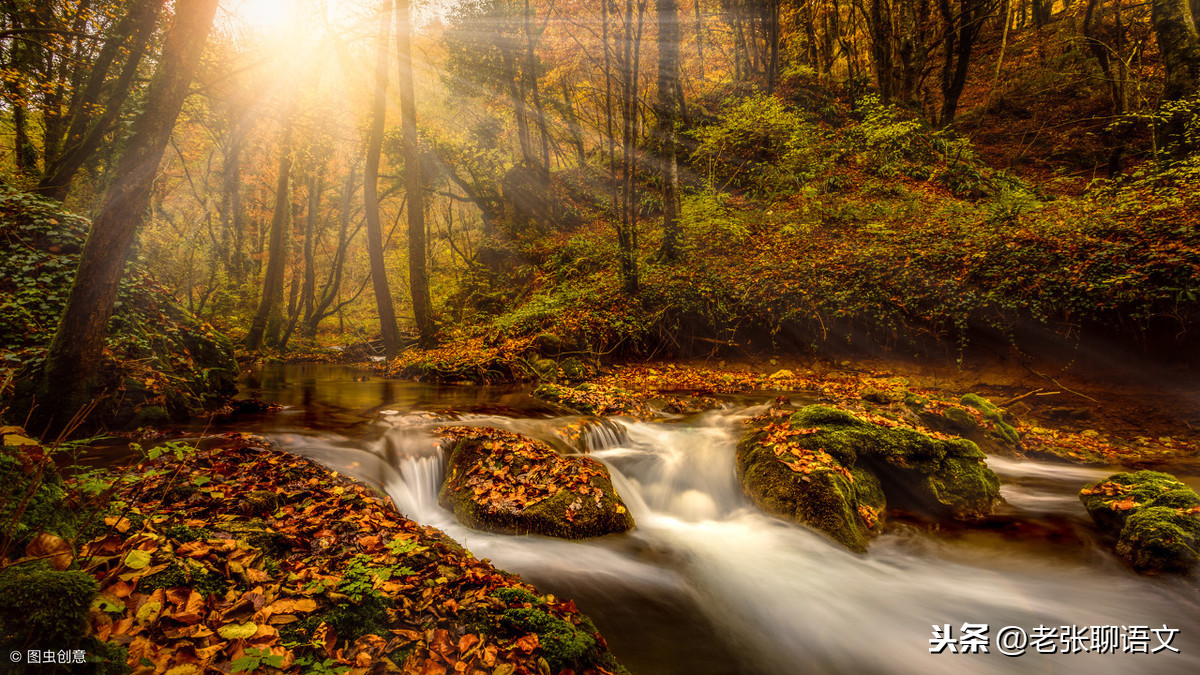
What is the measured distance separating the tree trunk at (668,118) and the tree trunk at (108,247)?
11416 mm

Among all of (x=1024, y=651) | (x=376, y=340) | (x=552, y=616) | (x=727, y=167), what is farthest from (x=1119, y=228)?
(x=376, y=340)

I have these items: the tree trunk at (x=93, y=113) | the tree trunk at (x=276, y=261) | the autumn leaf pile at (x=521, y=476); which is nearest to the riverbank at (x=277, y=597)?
the autumn leaf pile at (x=521, y=476)

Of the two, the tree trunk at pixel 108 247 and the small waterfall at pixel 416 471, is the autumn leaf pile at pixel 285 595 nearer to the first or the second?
the small waterfall at pixel 416 471

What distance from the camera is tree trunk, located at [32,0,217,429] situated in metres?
5.54

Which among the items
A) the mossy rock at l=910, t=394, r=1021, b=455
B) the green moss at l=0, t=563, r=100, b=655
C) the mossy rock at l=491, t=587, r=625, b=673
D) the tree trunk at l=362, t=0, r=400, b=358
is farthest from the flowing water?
the tree trunk at l=362, t=0, r=400, b=358

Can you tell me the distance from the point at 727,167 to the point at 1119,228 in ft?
37.7

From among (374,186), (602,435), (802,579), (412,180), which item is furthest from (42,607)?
(374,186)

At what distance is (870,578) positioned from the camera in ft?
16.6

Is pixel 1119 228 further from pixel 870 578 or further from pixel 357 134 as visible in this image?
pixel 357 134

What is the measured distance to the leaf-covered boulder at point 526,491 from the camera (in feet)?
17.4

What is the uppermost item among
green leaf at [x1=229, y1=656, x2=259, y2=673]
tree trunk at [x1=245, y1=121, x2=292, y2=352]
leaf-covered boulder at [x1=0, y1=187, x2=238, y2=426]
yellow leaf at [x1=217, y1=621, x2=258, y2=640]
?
tree trunk at [x1=245, y1=121, x2=292, y2=352]

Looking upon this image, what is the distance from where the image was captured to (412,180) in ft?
46.5

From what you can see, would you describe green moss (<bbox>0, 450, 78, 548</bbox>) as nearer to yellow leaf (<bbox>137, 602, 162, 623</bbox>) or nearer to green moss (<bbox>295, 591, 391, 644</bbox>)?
yellow leaf (<bbox>137, 602, 162, 623</bbox>)

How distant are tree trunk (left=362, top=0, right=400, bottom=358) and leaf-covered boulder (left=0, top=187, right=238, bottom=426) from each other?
19.4 feet
